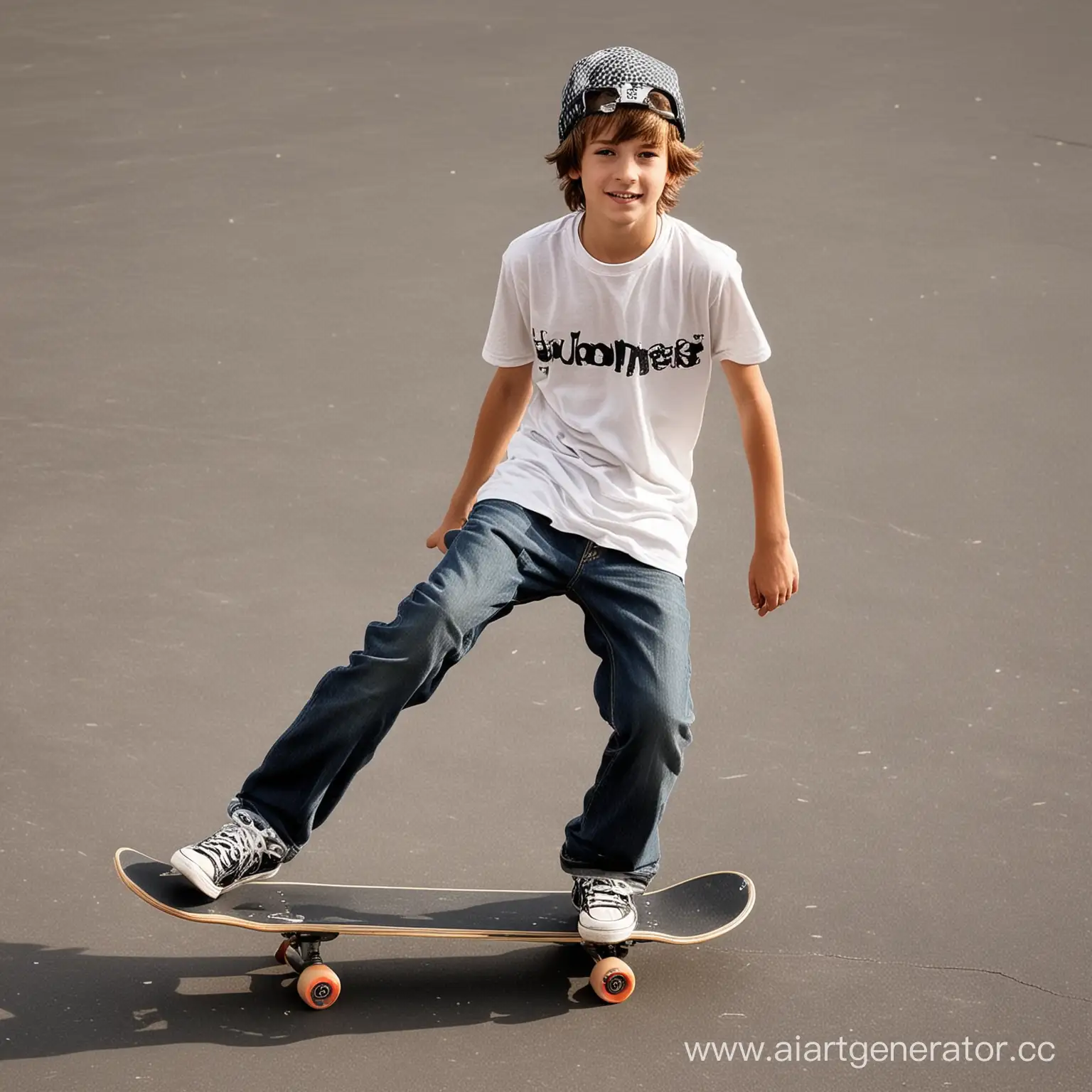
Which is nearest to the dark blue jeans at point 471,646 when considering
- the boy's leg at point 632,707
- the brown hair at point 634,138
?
the boy's leg at point 632,707

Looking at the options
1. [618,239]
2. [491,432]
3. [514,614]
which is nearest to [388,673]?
[491,432]

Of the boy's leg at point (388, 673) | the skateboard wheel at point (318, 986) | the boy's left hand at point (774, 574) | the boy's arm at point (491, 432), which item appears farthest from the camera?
the boy's arm at point (491, 432)

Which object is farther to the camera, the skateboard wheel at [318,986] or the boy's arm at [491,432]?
the boy's arm at [491,432]

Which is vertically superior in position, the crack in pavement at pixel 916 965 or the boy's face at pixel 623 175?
the boy's face at pixel 623 175

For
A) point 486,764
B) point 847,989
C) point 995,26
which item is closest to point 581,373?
point 486,764

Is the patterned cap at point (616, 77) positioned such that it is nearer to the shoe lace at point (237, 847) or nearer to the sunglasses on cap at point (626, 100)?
the sunglasses on cap at point (626, 100)

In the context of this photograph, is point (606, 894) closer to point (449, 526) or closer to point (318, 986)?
point (318, 986)

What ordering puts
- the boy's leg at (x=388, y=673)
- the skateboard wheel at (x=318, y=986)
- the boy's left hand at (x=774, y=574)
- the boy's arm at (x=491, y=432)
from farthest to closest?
the boy's arm at (x=491, y=432), the boy's left hand at (x=774, y=574), the skateboard wheel at (x=318, y=986), the boy's leg at (x=388, y=673)

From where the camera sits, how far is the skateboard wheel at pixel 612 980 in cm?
265

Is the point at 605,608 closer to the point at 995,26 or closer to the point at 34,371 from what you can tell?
the point at 34,371

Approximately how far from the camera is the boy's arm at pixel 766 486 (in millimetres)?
2715

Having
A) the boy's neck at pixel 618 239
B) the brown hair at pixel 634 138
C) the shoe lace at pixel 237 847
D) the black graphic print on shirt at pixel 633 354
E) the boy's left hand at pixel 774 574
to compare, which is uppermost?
the brown hair at pixel 634 138

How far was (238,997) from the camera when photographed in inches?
104

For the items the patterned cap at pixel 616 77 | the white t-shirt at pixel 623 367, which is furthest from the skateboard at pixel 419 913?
the patterned cap at pixel 616 77
